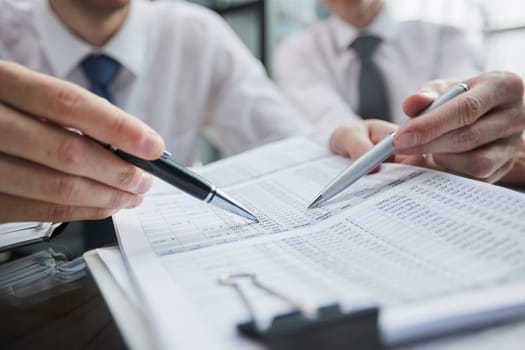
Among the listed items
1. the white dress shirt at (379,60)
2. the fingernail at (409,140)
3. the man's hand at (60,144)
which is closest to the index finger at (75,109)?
the man's hand at (60,144)

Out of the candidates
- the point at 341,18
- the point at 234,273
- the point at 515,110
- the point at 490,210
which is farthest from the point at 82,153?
the point at 341,18

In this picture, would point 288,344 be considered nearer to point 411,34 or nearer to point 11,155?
point 11,155

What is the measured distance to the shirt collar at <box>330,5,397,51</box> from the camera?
3.74 ft

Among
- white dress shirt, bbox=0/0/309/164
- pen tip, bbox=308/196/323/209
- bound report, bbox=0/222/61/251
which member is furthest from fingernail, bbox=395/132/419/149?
white dress shirt, bbox=0/0/309/164

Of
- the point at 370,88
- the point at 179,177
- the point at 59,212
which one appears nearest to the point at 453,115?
the point at 179,177

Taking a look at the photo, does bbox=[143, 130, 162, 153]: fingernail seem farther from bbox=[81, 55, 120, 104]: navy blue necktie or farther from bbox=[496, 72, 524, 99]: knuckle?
bbox=[81, 55, 120, 104]: navy blue necktie

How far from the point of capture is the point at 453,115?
0.40m

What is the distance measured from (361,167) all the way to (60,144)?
0.95 feet

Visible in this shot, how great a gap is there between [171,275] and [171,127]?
0.78 metres

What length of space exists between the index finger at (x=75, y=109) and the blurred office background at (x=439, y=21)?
0.90 metres

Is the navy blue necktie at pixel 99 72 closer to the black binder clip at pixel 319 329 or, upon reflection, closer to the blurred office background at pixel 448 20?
the blurred office background at pixel 448 20

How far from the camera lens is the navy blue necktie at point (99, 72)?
0.82 m

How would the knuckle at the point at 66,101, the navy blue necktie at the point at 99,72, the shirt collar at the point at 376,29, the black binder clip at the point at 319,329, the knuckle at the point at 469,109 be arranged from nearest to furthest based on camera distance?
the black binder clip at the point at 319,329 → the knuckle at the point at 66,101 → the knuckle at the point at 469,109 → the navy blue necktie at the point at 99,72 → the shirt collar at the point at 376,29

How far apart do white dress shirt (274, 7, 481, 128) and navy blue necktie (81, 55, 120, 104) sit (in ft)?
1.72
